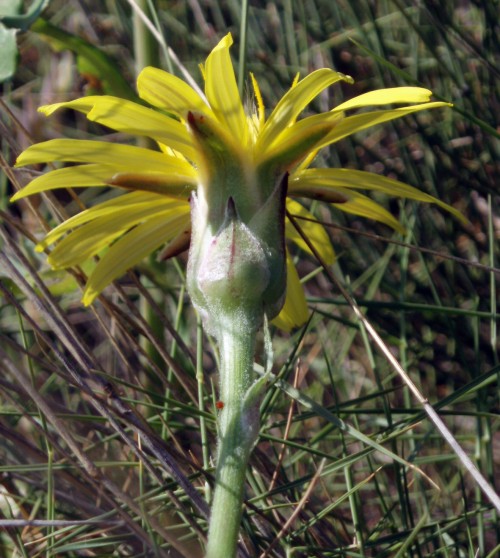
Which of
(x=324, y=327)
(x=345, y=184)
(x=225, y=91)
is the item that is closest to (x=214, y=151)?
(x=225, y=91)

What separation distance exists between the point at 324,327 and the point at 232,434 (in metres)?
0.98

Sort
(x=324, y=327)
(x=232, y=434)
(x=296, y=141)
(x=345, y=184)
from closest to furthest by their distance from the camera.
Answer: (x=232, y=434), (x=296, y=141), (x=345, y=184), (x=324, y=327)

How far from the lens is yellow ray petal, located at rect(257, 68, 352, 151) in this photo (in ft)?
2.15

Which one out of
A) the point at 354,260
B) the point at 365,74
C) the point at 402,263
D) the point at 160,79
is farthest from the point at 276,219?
the point at 365,74

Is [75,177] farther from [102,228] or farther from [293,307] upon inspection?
[293,307]

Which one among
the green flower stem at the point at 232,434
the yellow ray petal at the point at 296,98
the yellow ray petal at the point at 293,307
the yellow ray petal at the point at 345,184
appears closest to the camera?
the green flower stem at the point at 232,434

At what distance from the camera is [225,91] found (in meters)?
0.66

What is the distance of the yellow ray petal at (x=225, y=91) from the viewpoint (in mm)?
640

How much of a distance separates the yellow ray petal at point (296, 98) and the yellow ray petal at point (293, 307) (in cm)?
23

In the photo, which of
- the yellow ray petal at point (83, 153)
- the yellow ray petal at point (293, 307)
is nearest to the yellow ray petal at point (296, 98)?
the yellow ray petal at point (83, 153)

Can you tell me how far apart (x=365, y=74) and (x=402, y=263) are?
60cm

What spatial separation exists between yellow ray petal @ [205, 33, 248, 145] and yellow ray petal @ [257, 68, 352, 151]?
22mm

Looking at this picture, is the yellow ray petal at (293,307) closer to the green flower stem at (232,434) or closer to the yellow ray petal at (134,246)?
the yellow ray petal at (134,246)

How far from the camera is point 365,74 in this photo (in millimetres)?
1583
